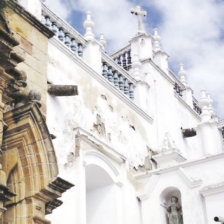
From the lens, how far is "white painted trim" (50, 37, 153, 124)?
10531 millimetres

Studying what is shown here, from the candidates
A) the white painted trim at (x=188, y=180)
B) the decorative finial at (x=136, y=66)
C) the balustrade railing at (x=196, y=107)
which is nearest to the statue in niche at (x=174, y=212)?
the white painted trim at (x=188, y=180)

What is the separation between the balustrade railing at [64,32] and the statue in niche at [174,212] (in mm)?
3604

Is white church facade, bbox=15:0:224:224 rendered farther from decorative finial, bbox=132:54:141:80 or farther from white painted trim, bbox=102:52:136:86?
decorative finial, bbox=132:54:141:80

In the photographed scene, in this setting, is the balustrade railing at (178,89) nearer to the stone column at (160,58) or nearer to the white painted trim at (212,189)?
the stone column at (160,58)

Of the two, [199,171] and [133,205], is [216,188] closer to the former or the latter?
[199,171]

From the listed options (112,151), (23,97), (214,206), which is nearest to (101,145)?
(112,151)

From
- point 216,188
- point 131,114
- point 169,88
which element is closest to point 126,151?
point 131,114

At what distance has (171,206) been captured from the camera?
11430 millimetres

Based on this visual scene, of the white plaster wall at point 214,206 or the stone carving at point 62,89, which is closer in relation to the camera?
the stone carving at point 62,89

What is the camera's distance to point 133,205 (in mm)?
11414

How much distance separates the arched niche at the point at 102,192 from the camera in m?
10.9

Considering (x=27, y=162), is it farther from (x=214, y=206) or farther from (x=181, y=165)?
(x=181, y=165)

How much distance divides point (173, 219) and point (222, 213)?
1.14 meters

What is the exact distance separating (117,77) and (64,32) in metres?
2.05
